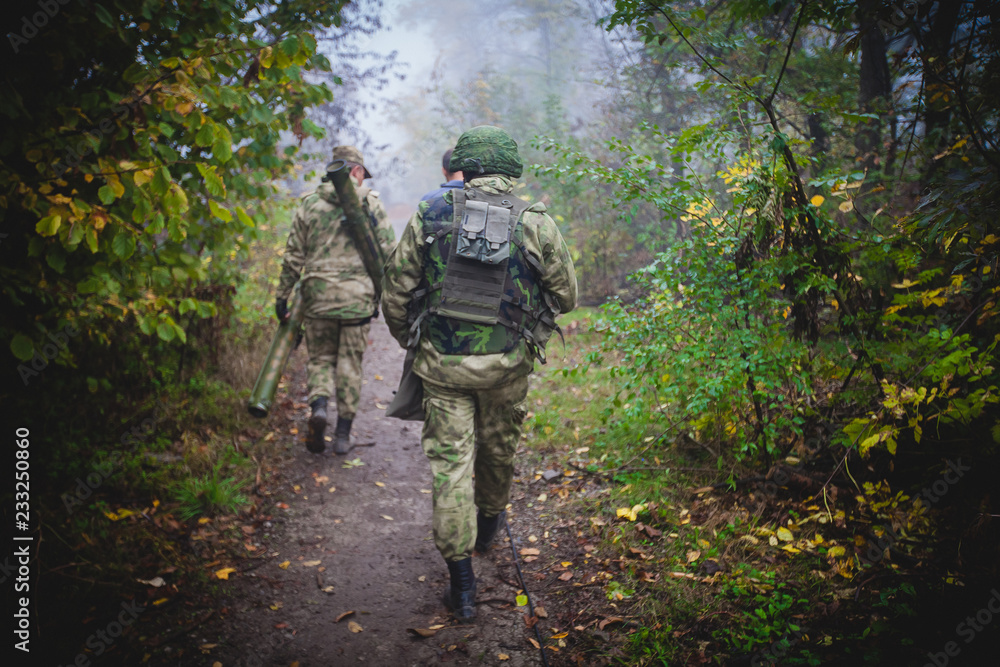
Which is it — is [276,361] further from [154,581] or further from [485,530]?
[485,530]

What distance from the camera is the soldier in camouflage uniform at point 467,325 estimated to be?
9.28 ft

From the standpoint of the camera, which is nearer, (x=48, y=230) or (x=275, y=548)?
(x=48, y=230)

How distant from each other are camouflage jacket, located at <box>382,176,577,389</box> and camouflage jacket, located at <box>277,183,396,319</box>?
5.69ft

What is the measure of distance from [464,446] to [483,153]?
5.13 feet

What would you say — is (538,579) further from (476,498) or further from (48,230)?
(48,230)

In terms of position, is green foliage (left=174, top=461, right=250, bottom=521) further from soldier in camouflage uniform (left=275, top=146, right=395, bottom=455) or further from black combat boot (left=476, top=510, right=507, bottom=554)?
black combat boot (left=476, top=510, right=507, bottom=554)

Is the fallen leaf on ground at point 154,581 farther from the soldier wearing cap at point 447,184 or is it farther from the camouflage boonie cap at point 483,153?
the camouflage boonie cap at point 483,153

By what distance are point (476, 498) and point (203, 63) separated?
267 centimetres

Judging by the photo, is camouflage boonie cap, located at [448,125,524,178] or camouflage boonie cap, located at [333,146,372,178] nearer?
camouflage boonie cap, located at [448,125,524,178]

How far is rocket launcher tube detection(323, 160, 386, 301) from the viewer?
14.2 feet

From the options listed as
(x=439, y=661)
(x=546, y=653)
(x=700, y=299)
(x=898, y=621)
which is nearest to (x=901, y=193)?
(x=700, y=299)

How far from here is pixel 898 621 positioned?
2.29 metres

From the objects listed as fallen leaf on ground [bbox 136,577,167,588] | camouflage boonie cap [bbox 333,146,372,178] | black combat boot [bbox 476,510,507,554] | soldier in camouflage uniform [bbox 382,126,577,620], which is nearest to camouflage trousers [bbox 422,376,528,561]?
soldier in camouflage uniform [bbox 382,126,577,620]

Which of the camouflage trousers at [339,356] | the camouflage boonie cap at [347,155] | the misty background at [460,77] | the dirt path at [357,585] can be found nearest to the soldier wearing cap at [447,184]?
the camouflage boonie cap at [347,155]
